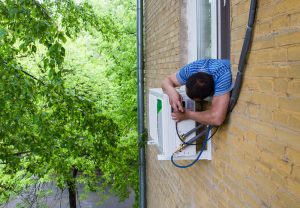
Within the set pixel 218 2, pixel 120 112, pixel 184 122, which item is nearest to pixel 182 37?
pixel 218 2

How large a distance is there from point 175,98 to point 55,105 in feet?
9.76

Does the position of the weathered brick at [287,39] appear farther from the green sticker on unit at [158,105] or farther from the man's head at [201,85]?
the green sticker on unit at [158,105]

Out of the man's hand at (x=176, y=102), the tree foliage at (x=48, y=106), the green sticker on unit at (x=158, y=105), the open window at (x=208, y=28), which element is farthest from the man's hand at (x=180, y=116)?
the tree foliage at (x=48, y=106)

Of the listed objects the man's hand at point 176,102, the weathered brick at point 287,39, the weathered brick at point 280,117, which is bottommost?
the weathered brick at point 280,117

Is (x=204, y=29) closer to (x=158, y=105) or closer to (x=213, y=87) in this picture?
(x=158, y=105)

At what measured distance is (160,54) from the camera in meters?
6.69

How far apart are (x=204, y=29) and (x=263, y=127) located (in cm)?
236

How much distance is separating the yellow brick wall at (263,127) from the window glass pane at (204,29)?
4.43 ft

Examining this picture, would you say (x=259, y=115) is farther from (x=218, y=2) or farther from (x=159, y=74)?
(x=159, y=74)

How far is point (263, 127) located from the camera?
2.48 metres

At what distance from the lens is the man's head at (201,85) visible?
3.03 metres

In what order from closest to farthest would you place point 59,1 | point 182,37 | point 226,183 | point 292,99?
point 292,99, point 226,183, point 182,37, point 59,1

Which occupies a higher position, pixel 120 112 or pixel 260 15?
pixel 260 15

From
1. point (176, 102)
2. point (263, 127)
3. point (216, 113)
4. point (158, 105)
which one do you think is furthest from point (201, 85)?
point (158, 105)
